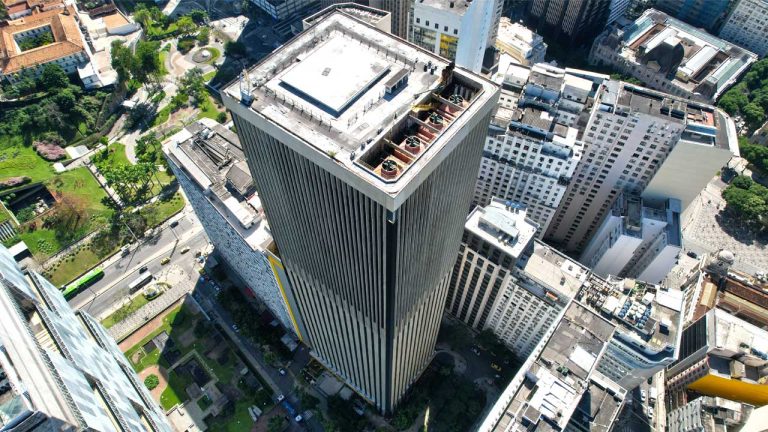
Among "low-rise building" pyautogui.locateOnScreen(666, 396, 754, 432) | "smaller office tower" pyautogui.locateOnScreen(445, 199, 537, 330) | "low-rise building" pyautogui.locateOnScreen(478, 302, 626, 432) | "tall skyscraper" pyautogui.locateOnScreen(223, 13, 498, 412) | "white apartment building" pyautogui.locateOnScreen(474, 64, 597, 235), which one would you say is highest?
"tall skyscraper" pyautogui.locateOnScreen(223, 13, 498, 412)

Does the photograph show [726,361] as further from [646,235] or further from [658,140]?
[658,140]

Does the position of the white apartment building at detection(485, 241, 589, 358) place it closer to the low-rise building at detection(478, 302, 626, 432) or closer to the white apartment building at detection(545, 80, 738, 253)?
the low-rise building at detection(478, 302, 626, 432)

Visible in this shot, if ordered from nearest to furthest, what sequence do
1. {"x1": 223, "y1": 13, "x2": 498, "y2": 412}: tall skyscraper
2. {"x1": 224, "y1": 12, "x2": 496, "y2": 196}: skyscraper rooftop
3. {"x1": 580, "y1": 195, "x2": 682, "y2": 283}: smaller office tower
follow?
{"x1": 224, "y1": 12, "x2": 496, "y2": 196}: skyscraper rooftop
{"x1": 223, "y1": 13, "x2": 498, "y2": 412}: tall skyscraper
{"x1": 580, "y1": 195, "x2": 682, "y2": 283}: smaller office tower

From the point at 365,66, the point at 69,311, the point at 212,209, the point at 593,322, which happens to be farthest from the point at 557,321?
the point at 69,311

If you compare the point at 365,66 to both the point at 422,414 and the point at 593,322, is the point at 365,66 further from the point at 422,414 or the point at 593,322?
the point at 422,414

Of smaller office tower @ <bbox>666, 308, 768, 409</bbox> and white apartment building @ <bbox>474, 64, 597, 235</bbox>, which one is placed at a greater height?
white apartment building @ <bbox>474, 64, 597, 235</bbox>

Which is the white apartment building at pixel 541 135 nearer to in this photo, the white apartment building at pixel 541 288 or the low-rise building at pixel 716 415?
the white apartment building at pixel 541 288

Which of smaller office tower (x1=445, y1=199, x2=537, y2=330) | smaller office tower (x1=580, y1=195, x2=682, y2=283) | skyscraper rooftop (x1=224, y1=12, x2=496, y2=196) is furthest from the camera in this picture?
smaller office tower (x1=580, y1=195, x2=682, y2=283)

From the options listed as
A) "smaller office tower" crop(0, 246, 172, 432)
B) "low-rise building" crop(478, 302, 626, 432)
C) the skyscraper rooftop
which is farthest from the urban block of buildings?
"low-rise building" crop(478, 302, 626, 432)
